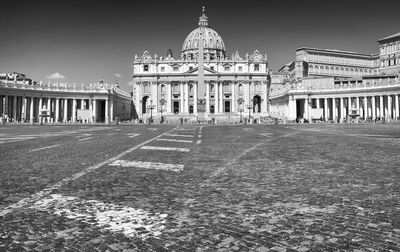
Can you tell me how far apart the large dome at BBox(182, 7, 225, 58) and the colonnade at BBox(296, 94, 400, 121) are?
5592 centimetres

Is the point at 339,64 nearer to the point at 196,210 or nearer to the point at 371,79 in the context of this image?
the point at 371,79

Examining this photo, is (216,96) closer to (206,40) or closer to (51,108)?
(206,40)

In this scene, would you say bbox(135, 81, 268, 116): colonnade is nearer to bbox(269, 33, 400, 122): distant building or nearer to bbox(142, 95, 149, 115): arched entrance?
bbox(142, 95, 149, 115): arched entrance

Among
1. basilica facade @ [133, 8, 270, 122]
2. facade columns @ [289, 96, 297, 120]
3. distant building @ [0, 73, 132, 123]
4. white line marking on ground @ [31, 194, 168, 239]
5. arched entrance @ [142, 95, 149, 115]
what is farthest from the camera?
arched entrance @ [142, 95, 149, 115]

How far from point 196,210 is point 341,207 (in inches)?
71.8

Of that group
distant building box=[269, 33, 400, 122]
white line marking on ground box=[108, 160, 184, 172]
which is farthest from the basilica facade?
white line marking on ground box=[108, 160, 184, 172]

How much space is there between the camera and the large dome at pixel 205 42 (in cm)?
14950

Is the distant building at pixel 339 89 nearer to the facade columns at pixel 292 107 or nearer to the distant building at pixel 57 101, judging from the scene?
the facade columns at pixel 292 107

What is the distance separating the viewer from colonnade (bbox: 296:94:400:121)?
87.3 metres

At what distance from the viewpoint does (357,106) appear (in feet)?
304

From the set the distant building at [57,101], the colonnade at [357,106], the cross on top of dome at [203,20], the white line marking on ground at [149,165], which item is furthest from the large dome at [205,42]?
the white line marking on ground at [149,165]

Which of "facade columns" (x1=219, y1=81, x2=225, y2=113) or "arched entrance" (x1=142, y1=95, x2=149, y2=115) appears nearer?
"facade columns" (x1=219, y1=81, x2=225, y2=113)

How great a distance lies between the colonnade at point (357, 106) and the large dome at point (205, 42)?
5592 cm

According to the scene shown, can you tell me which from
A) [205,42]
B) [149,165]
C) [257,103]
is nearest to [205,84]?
[257,103]
